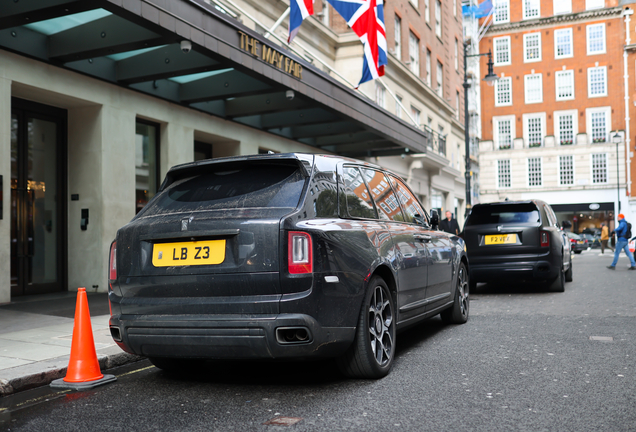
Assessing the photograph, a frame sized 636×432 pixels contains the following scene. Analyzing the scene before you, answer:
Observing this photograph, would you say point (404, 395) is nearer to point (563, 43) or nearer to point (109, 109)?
point (109, 109)

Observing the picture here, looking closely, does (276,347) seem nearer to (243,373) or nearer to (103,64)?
(243,373)

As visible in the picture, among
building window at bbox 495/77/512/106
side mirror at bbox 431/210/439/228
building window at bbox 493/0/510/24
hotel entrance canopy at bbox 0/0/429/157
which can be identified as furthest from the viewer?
building window at bbox 495/77/512/106

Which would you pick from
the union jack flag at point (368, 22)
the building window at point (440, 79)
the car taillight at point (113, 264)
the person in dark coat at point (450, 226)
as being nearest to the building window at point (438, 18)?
the building window at point (440, 79)

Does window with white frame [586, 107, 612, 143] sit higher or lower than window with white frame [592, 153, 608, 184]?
higher

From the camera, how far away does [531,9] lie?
181ft

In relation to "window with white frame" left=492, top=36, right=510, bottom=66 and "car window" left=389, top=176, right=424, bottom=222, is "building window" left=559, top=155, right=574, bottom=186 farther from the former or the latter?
"car window" left=389, top=176, right=424, bottom=222

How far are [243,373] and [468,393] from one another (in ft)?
5.98

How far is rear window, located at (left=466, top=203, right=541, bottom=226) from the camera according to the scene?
1086cm

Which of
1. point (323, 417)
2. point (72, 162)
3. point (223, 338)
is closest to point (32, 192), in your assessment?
point (72, 162)

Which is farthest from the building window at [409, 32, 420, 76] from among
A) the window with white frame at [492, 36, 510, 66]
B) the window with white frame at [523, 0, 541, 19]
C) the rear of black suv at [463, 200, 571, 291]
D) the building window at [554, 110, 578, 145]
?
the window with white frame at [523, 0, 541, 19]

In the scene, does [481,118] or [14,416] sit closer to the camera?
[14,416]

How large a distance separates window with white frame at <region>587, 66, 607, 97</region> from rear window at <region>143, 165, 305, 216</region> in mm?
55826

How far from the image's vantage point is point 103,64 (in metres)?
11.2

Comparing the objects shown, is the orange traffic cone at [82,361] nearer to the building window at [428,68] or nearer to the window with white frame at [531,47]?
the building window at [428,68]
